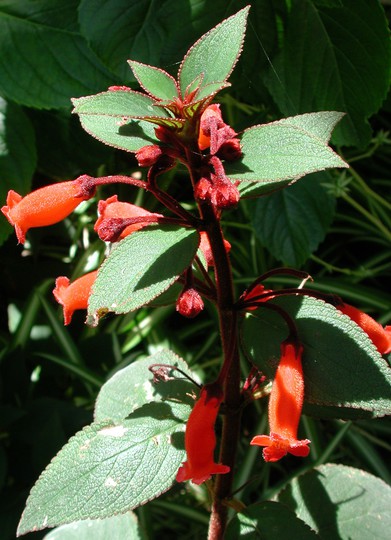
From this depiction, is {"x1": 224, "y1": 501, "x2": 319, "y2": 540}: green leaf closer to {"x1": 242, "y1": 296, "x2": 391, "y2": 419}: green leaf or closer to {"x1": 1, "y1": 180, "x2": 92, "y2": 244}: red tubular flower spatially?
{"x1": 242, "y1": 296, "x2": 391, "y2": 419}: green leaf

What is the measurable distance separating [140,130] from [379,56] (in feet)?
2.13

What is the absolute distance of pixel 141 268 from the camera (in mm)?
466

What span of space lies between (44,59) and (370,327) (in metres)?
0.88

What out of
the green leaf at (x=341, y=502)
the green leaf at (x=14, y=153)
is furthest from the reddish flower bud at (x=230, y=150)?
the green leaf at (x=14, y=153)

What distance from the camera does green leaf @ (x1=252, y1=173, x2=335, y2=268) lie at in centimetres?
117

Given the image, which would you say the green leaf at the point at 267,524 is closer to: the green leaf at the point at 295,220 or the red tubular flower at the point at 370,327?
the red tubular flower at the point at 370,327

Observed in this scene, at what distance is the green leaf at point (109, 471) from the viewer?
537mm

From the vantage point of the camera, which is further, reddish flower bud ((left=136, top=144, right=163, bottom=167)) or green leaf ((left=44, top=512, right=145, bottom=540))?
green leaf ((left=44, top=512, right=145, bottom=540))

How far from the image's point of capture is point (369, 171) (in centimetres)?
151

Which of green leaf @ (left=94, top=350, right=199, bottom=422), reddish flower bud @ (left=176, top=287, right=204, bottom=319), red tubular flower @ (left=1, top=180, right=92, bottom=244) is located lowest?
green leaf @ (left=94, top=350, right=199, bottom=422)

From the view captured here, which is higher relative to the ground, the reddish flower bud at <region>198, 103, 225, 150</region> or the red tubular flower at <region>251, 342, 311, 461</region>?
the reddish flower bud at <region>198, 103, 225, 150</region>

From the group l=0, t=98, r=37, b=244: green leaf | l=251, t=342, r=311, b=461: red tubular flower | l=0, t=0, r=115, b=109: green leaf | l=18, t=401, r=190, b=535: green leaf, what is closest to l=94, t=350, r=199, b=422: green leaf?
l=18, t=401, r=190, b=535: green leaf

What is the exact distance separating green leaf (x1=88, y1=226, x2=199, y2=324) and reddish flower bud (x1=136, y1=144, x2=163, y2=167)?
0.18 feet

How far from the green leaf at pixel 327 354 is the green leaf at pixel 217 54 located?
19 centimetres
